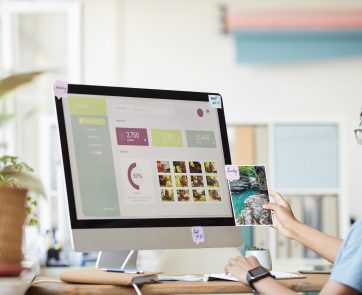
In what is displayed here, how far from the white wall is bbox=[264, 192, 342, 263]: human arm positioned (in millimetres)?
3454

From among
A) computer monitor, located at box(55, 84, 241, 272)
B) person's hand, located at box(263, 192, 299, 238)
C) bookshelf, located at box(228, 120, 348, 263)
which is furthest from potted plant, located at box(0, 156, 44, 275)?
bookshelf, located at box(228, 120, 348, 263)

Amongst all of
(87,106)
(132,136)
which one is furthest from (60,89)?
(132,136)

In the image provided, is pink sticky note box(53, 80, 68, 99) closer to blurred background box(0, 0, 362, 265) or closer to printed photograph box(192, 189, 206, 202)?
printed photograph box(192, 189, 206, 202)

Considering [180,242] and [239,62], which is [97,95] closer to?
[180,242]

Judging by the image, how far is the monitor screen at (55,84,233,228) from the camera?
2055mm

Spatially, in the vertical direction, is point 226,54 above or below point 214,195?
above

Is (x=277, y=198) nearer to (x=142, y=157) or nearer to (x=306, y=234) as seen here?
(x=306, y=234)

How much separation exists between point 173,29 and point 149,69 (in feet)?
1.10

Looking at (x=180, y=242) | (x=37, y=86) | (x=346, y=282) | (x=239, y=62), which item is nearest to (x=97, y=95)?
(x=180, y=242)

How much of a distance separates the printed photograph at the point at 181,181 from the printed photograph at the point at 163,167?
3cm

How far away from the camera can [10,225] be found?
1.73 m

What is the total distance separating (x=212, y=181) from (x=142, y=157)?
221 millimetres

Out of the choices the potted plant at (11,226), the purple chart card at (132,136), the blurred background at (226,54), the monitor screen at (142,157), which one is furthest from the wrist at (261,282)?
the blurred background at (226,54)

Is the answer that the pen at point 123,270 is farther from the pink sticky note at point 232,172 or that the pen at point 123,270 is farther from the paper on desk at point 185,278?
the pink sticky note at point 232,172
